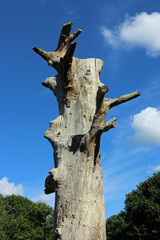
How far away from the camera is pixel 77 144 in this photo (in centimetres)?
437

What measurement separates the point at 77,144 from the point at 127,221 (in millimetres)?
24528

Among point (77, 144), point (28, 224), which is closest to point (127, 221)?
point (28, 224)

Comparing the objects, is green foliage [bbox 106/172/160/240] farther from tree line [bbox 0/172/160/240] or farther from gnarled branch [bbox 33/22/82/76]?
gnarled branch [bbox 33/22/82/76]

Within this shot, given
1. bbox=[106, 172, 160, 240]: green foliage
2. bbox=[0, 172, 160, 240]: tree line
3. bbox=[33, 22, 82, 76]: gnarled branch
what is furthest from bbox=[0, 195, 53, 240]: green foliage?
bbox=[33, 22, 82, 76]: gnarled branch

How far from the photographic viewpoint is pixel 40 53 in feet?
18.9

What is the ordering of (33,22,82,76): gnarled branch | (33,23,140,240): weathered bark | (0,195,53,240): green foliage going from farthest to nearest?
(0,195,53,240): green foliage < (33,22,82,76): gnarled branch < (33,23,140,240): weathered bark

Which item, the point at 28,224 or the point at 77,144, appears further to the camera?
the point at 28,224

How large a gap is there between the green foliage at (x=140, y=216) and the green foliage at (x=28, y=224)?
37.6 ft

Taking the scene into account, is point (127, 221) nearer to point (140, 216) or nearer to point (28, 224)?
point (140, 216)

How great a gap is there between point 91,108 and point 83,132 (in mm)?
605

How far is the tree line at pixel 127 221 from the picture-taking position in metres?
22.6

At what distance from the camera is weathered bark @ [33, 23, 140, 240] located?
149 inches

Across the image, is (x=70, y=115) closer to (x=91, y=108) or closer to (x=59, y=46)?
(x=91, y=108)

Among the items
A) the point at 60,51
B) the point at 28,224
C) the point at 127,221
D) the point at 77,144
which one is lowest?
the point at 77,144
